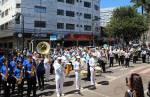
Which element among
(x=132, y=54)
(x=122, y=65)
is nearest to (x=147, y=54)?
(x=132, y=54)

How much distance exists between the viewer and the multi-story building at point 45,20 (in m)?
56.2

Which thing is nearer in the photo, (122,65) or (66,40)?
(122,65)

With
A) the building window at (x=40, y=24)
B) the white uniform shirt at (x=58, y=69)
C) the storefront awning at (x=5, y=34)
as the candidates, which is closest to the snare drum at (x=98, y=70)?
the white uniform shirt at (x=58, y=69)

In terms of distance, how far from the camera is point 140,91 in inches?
275

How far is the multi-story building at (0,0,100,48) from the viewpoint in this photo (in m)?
56.2

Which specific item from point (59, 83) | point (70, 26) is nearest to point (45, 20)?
point (70, 26)

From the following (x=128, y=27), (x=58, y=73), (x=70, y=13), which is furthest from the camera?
(x=70, y=13)

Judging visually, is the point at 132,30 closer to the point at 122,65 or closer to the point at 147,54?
the point at 147,54

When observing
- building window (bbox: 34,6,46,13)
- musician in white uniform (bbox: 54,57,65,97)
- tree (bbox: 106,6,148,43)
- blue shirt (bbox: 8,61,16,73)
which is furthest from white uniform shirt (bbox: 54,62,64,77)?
tree (bbox: 106,6,148,43)

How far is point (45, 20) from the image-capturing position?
59.7m

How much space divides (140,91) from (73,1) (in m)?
59.6

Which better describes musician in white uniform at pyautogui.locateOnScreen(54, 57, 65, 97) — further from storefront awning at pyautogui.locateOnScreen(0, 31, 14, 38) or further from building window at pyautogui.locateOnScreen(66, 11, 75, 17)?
building window at pyautogui.locateOnScreen(66, 11, 75, 17)

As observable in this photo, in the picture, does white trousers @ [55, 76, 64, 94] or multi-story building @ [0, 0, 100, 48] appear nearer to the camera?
white trousers @ [55, 76, 64, 94]

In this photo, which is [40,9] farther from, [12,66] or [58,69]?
[58,69]
